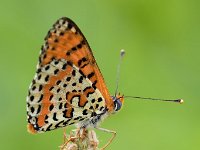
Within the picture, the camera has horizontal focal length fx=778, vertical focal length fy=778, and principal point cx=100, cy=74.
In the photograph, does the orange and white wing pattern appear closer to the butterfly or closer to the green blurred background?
the butterfly

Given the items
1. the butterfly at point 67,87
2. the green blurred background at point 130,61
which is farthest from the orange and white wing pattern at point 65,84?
the green blurred background at point 130,61

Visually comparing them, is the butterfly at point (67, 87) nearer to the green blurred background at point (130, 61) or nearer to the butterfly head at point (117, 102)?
the butterfly head at point (117, 102)

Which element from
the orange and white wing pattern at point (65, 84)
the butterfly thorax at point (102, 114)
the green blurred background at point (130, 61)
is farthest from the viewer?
the green blurred background at point (130, 61)

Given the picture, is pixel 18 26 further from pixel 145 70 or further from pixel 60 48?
pixel 60 48

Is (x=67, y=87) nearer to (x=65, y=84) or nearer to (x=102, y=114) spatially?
(x=65, y=84)

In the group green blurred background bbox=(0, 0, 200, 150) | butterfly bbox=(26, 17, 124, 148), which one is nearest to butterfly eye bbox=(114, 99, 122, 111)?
butterfly bbox=(26, 17, 124, 148)

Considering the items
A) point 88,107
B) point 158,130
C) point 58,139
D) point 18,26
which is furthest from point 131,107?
point 88,107
